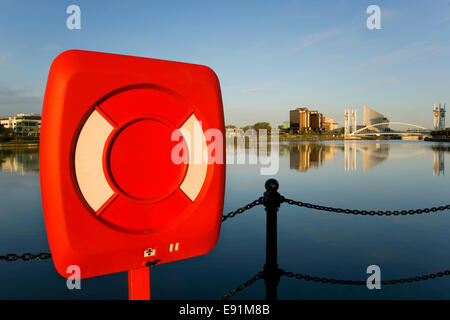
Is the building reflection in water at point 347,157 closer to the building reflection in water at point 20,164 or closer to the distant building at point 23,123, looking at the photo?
the building reflection in water at point 20,164

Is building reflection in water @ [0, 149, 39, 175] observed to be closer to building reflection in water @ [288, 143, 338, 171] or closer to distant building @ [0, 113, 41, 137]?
building reflection in water @ [288, 143, 338, 171]

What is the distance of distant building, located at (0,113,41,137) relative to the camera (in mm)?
92000

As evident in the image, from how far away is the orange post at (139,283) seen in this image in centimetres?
175

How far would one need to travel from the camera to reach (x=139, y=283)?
1.77 meters

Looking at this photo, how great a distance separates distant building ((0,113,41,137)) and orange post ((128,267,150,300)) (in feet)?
329

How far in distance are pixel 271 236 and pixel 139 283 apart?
1076 mm

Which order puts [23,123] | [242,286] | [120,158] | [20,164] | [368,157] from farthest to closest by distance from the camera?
1. [23,123]
2. [368,157]
3. [20,164]
4. [242,286]
5. [120,158]

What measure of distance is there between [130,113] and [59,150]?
0.36m

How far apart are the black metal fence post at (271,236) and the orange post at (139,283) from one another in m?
1.03

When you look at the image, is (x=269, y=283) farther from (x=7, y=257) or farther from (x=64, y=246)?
(x=7, y=257)

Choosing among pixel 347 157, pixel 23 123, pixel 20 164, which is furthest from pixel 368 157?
pixel 23 123

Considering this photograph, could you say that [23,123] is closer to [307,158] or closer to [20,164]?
[20,164]
